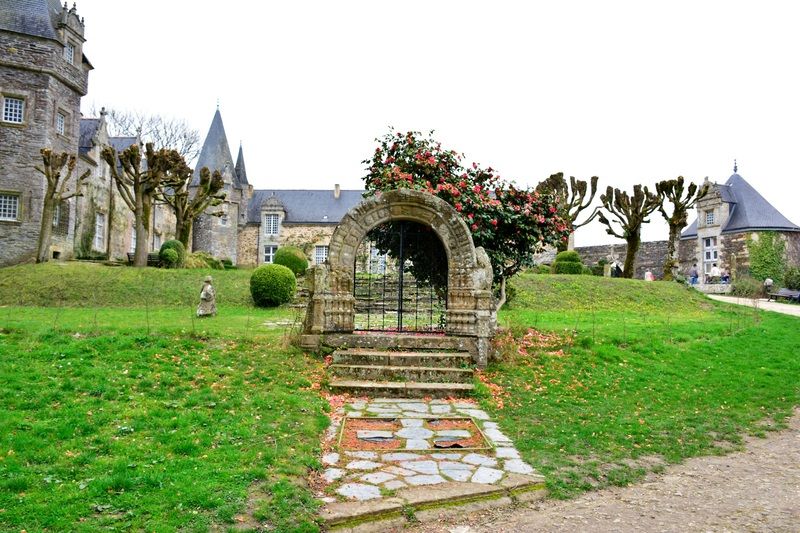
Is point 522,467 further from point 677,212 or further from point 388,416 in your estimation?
point 677,212

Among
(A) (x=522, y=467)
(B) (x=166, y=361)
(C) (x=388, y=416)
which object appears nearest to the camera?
(A) (x=522, y=467)

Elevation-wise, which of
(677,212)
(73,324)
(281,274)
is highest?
(677,212)

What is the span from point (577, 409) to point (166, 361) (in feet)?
19.4

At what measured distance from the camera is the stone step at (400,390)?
25.7 feet

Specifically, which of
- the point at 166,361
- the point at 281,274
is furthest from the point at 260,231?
the point at 166,361

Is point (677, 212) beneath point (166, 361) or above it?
above

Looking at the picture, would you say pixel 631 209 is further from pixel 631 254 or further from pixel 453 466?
pixel 453 466

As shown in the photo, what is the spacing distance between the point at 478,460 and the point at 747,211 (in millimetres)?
32696

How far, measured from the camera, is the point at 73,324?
10.6m

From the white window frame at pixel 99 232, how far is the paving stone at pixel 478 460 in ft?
86.9

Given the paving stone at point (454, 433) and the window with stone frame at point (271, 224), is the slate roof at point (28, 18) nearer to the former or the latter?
the window with stone frame at point (271, 224)

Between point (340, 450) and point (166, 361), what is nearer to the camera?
point (340, 450)

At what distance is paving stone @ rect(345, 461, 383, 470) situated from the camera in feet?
16.2

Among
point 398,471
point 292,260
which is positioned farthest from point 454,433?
point 292,260
